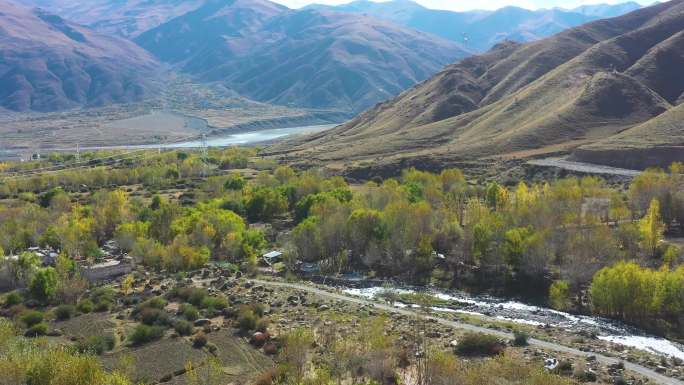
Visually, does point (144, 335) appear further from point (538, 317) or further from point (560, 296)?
point (560, 296)

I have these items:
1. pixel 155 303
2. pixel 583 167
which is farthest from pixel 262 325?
pixel 583 167

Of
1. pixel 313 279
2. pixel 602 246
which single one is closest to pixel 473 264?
pixel 602 246

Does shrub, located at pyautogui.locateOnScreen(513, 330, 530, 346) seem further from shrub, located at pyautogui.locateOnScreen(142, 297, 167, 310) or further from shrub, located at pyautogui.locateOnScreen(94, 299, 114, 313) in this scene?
shrub, located at pyautogui.locateOnScreen(94, 299, 114, 313)

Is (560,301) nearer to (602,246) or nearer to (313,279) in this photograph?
(602,246)

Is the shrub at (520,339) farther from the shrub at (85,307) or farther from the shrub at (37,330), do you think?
the shrub at (37,330)

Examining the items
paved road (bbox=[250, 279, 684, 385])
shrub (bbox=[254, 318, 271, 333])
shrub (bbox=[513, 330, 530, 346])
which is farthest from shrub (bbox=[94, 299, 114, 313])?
shrub (bbox=[513, 330, 530, 346])

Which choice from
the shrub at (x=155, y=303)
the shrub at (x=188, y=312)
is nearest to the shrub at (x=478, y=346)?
the shrub at (x=188, y=312)
